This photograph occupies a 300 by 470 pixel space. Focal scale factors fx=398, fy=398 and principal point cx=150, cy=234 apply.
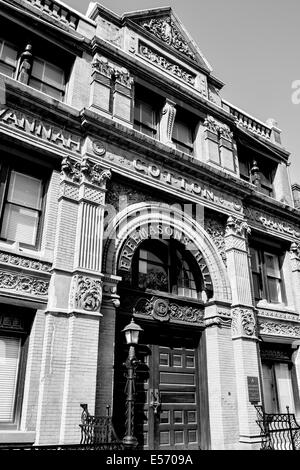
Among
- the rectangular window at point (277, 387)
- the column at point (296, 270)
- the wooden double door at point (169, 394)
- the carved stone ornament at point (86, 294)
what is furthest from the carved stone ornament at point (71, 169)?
the column at point (296, 270)

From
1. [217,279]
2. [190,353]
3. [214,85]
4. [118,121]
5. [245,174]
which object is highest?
[214,85]

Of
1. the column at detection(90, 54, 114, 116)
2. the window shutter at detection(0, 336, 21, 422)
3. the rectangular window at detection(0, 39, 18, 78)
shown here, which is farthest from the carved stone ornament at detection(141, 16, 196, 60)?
the window shutter at detection(0, 336, 21, 422)

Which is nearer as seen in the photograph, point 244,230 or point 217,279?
point 217,279

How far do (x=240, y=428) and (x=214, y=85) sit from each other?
13.2 meters

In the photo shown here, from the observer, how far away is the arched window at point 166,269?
40.4 feet

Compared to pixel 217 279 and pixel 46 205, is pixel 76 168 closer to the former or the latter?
pixel 46 205

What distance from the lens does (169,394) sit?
451 inches

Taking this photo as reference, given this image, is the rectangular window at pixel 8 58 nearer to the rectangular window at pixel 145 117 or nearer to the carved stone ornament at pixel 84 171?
the carved stone ornament at pixel 84 171

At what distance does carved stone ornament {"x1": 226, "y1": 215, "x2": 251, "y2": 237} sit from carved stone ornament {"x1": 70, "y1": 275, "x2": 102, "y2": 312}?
6.12 m

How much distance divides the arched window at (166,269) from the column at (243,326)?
1.37 metres

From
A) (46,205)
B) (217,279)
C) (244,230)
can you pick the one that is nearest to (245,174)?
(244,230)

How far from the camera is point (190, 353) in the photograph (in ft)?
41.3

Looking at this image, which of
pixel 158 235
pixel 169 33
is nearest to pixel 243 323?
pixel 158 235

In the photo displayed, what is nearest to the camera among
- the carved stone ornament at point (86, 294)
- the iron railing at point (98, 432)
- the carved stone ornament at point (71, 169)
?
the iron railing at point (98, 432)
